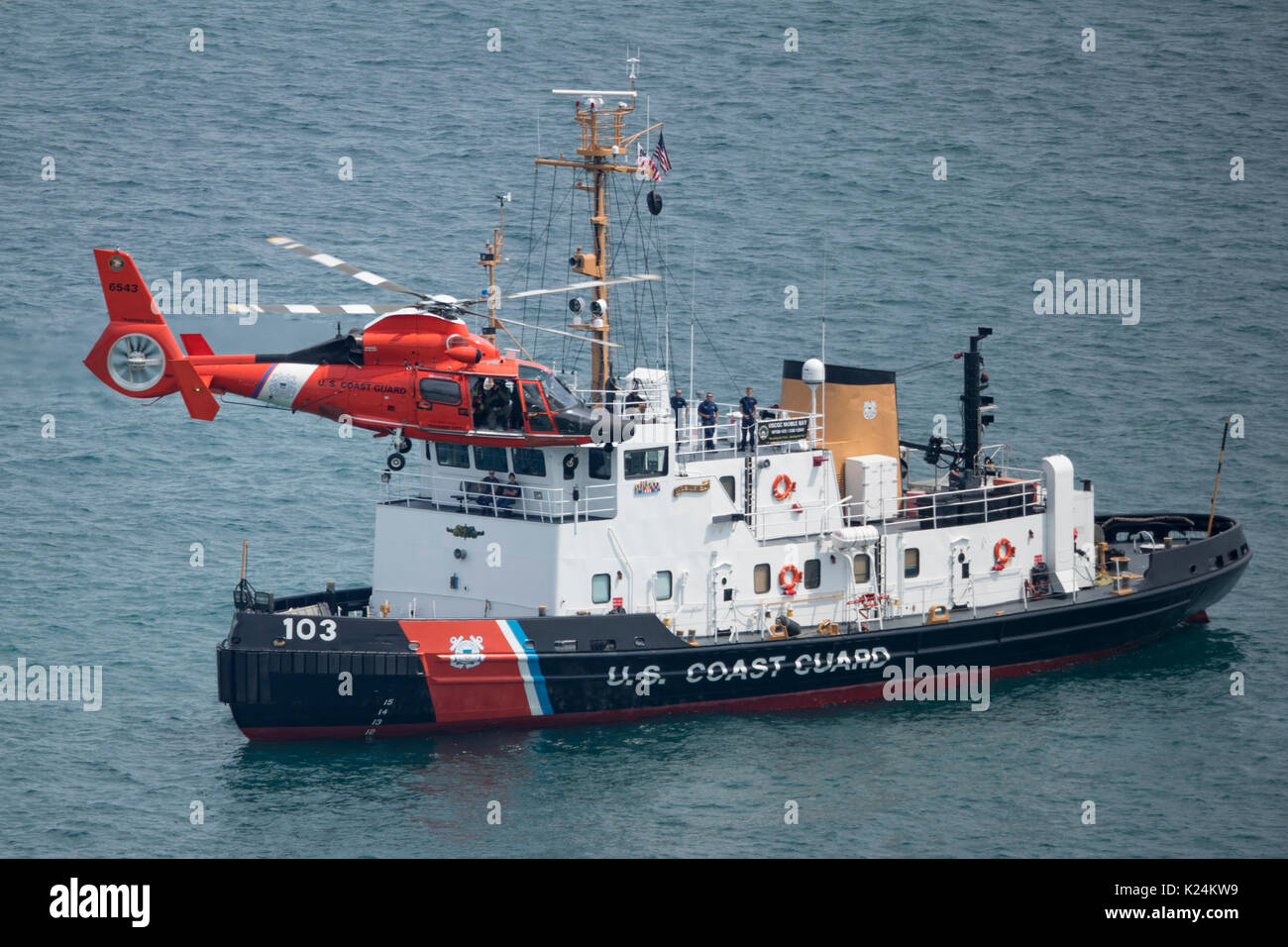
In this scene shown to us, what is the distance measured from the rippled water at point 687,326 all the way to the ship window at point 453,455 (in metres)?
5.66

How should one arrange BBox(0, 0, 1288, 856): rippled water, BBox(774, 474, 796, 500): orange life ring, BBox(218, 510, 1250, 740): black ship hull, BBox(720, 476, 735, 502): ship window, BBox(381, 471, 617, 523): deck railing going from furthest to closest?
1. BBox(774, 474, 796, 500): orange life ring
2. BBox(720, 476, 735, 502): ship window
3. BBox(381, 471, 617, 523): deck railing
4. BBox(218, 510, 1250, 740): black ship hull
5. BBox(0, 0, 1288, 856): rippled water

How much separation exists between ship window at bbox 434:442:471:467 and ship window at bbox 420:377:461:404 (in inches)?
68.2

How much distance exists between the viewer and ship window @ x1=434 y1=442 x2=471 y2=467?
36906 millimetres

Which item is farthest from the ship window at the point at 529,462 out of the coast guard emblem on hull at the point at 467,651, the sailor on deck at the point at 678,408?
the coast guard emblem on hull at the point at 467,651

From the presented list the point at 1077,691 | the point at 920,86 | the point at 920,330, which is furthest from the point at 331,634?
the point at 920,86

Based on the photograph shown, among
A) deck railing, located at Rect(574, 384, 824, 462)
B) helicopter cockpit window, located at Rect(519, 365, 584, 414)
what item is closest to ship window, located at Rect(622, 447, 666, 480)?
deck railing, located at Rect(574, 384, 824, 462)

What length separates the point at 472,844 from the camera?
3050 centimetres

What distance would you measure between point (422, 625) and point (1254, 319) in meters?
35.3

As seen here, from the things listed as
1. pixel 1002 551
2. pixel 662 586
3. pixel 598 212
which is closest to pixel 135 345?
pixel 598 212

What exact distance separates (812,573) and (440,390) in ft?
Answer: 28.5

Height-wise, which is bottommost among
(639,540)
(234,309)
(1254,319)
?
(639,540)

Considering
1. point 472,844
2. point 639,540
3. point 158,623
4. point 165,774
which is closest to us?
point 472,844

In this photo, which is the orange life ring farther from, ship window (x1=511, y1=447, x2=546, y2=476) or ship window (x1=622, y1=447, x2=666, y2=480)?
ship window (x1=511, y1=447, x2=546, y2=476)

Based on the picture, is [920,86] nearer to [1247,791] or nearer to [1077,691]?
[1077,691]
